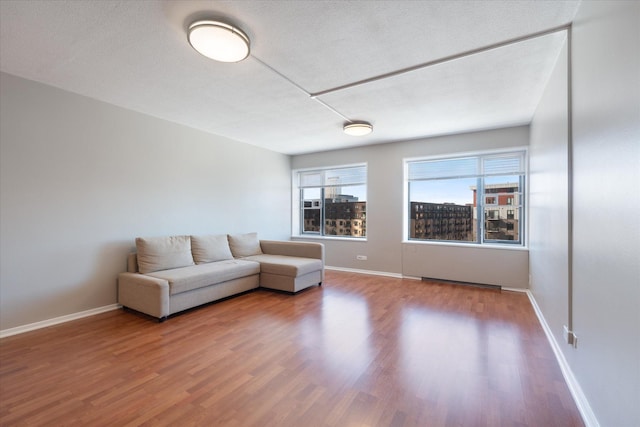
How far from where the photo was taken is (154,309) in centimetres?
316

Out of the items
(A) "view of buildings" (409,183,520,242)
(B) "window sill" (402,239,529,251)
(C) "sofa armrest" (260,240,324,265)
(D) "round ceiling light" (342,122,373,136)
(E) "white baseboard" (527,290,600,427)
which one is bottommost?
(E) "white baseboard" (527,290,600,427)

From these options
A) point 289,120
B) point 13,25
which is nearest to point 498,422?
point 289,120

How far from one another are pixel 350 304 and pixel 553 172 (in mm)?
2645

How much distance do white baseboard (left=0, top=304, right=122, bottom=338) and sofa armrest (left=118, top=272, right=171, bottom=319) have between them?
0.16 metres

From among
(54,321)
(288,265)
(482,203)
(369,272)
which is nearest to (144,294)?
(54,321)

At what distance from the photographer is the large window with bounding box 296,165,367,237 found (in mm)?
5988

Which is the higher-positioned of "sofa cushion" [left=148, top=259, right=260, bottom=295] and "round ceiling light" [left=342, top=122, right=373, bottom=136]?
"round ceiling light" [left=342, top=122, right=373, bottom=136]

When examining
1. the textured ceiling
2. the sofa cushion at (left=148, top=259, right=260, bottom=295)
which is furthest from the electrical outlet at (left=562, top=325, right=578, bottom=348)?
the sofa cushion at (left=148, top=259, right=260, bottom=295)

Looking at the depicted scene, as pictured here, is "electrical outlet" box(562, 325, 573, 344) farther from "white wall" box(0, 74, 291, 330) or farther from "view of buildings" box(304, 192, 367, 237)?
"white wall" box(0, 74, 291, 330)

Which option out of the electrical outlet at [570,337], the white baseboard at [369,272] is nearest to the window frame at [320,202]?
the white baseboard at [369,272]

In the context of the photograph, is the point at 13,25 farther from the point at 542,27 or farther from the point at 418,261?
the point at 418,261

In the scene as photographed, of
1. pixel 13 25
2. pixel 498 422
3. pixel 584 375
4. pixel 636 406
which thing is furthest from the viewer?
pixel 13 25

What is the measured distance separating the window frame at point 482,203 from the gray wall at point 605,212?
2369 mm

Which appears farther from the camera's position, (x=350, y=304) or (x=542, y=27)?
(x=350, y=304)
